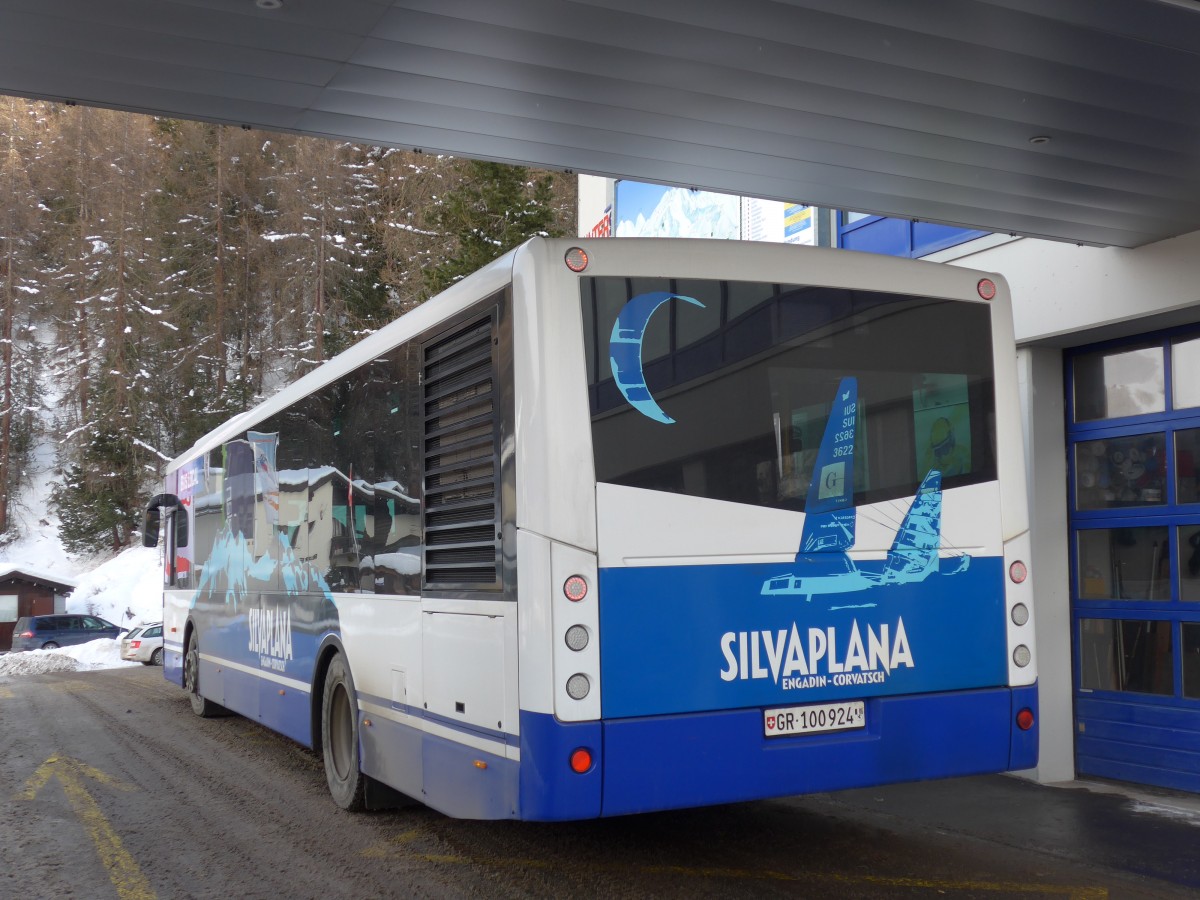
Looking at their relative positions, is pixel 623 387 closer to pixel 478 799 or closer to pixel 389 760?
pixel 478 799

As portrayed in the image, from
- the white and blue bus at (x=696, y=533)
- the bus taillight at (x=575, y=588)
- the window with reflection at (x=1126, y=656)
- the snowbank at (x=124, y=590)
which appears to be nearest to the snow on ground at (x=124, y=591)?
the snowbank at (x=124, y=590)

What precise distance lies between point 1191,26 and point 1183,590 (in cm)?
448

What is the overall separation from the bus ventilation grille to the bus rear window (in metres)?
0.63

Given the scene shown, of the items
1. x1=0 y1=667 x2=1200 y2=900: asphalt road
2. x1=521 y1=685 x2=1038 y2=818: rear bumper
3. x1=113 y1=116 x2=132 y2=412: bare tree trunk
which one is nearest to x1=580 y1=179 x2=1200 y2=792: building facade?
x1=0 y1=667 x2=1200 y2=900: asphalt road

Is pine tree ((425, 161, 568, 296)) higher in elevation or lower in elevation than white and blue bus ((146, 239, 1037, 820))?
higher

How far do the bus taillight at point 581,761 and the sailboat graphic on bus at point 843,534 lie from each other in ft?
3.94

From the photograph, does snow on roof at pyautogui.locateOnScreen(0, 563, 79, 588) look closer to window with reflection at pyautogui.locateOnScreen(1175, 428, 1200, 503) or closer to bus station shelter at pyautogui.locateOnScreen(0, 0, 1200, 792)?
bus station shelter at pyautogui.locateOnScreen(0, 0, 1200, 792)

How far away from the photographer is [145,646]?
29.2m

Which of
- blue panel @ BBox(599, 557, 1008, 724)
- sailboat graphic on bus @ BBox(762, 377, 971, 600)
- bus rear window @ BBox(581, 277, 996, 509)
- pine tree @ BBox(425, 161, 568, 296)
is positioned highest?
pine tree @ BBox(425, 161, 568, 296)

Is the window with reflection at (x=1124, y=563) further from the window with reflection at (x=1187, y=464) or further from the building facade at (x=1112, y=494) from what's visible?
the window with reflection at (x=1187, y=464)

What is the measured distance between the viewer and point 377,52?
6.14 m

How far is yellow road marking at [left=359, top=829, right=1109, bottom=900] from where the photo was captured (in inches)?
231

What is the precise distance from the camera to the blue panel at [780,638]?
5312 millimetres

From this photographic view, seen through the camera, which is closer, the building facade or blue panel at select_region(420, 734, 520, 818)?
blue panel at select_region(420, 734, 520, 818)
